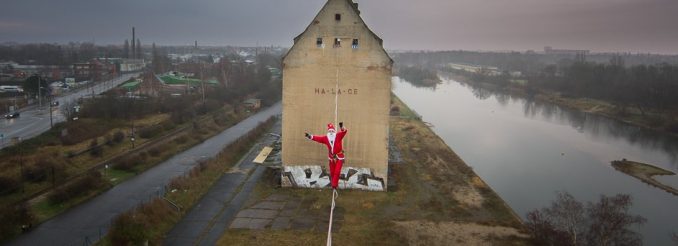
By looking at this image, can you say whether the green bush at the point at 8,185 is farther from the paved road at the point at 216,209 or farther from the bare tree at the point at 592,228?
the bare tree at the point at 592,228

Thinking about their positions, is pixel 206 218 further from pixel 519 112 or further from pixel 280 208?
pixel 519 112

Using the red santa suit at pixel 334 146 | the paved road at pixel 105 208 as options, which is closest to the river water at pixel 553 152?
the paved road at pixel 105 208

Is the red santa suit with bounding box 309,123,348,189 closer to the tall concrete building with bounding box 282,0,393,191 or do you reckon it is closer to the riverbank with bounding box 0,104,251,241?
the tall concrete building with bounding box 282,0,393,191

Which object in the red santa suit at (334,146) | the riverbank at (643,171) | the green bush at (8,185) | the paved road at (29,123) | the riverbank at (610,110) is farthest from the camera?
the riverbank at (610,110)

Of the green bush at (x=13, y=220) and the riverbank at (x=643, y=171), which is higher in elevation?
the green bush at (x=13, y=220)

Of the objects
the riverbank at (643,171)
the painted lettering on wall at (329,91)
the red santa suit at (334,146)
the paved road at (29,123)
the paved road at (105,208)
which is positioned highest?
the painted lettering on wall at (329,91)

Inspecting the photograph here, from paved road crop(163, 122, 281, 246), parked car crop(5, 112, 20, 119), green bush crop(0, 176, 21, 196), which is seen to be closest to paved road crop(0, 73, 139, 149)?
parked car crop(5, 112, 20, 119)
